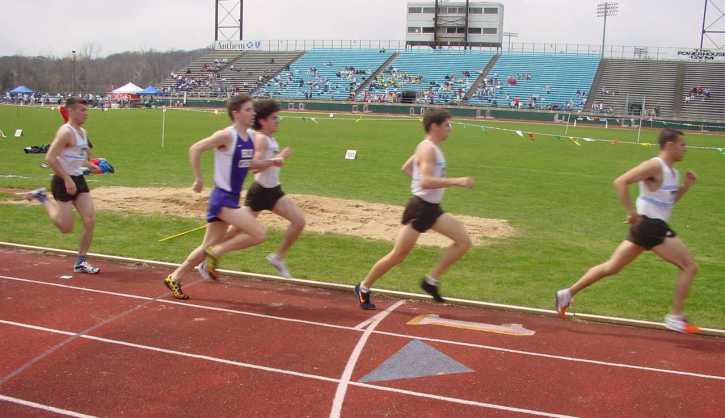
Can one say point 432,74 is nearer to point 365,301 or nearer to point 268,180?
point 268,180

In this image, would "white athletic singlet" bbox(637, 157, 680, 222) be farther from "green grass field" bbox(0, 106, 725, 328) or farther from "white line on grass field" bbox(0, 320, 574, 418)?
"white line on grass field" bbox(0, 320, 574, 418)

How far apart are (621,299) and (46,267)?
6816 mm

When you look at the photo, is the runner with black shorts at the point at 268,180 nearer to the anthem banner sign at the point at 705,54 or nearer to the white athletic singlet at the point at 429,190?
the white athletic singlet at the point at 429,190

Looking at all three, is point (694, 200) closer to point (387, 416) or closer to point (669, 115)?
point (387, 416)

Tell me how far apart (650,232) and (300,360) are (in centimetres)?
332

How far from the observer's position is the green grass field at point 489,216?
8.28 meters

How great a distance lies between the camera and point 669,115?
57281 mm

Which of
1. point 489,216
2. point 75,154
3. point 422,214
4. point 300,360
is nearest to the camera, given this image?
point 300,360

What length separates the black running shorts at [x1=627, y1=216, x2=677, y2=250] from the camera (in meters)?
6.19

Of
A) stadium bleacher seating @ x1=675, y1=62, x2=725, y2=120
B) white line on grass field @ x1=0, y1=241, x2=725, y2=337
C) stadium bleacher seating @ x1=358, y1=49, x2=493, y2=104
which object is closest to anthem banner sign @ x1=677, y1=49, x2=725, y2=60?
stadium bleacher seating @ x1=675, y1=62, x2=725, y2=120

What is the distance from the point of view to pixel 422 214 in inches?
262

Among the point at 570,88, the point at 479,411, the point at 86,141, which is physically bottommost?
the point at 479,411

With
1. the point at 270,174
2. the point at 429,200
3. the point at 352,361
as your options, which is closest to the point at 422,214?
the point at 429,200

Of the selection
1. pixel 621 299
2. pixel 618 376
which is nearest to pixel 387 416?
pixel 618 376
